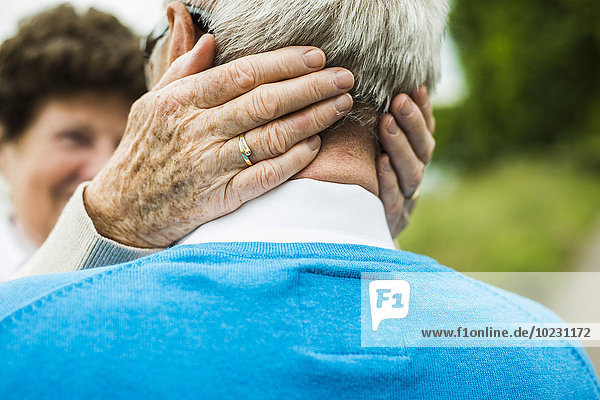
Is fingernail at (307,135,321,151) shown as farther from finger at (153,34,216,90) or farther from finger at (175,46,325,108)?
finger at (153,34,216,90)

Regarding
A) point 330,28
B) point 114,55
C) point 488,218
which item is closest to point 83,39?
point 114,55

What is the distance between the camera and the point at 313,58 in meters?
1.18

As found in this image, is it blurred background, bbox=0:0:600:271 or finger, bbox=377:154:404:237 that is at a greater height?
finger, bbox=377:154:404:237

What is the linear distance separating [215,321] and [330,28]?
0.63m

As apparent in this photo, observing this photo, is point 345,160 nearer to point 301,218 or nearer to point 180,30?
point 301,218

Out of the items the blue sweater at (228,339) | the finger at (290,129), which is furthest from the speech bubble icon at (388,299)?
the finger at (290,129)

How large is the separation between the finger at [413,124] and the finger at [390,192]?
0.10 metres

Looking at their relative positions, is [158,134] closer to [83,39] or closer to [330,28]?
[330,28]

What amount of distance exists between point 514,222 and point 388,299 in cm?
708

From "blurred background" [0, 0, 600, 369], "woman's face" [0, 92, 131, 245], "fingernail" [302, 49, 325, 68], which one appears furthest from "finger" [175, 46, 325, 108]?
"blurred background" [0, 0, 600, 369]

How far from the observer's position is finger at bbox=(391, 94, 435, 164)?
53.5 inches

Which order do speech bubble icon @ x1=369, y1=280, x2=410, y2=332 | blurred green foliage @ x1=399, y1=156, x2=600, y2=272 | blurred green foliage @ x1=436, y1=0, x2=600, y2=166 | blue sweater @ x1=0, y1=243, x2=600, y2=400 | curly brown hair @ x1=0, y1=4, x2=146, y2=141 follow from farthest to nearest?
blurred green foliage @ x1=436, y1=0, x2=600, y2=166 < blurred green foliage @ x1=399, y1=156, x2=600, y2=272 < curly brown hair @ x1=0, y1=4, x2=146, y2=141 < speech bubble icon @ x1=369, y1=280, x2=410, y2=332 < blue sweater @ x1=0, y1=243, x2=600, y2=400

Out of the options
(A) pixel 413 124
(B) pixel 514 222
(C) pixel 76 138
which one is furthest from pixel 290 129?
(B) pixel 514 222

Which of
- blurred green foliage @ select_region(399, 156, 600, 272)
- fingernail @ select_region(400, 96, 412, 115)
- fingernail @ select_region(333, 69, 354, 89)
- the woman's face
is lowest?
blurred green foliage @ select_region(399, 156, 600, 272)
